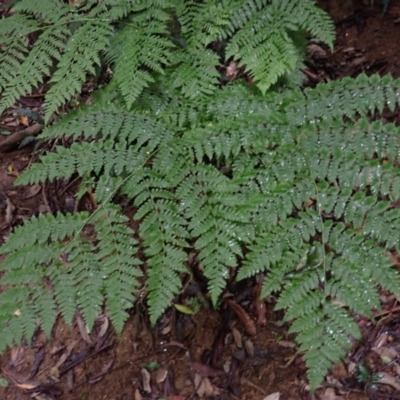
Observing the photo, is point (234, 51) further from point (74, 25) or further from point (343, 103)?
point (74, 25)

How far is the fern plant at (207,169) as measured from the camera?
2398mm

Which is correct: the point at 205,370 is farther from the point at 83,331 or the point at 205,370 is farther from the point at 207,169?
the point at 207,169

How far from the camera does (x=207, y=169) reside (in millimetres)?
2732

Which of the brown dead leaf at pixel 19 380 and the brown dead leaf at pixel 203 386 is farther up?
the brown dead leaf at pixel 203 386

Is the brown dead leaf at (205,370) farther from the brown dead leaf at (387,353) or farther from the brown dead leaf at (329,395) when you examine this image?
the brown dead leaf at (387,353)

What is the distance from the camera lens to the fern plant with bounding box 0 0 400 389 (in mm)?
2398

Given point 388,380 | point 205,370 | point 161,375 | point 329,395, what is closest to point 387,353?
point 388,380

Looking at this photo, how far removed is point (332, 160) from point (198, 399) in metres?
1.88

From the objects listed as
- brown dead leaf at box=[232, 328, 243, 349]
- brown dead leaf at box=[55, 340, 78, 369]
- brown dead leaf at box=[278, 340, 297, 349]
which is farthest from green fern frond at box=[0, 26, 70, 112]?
brown dead leaf at box=[278, 340, 297, 349]

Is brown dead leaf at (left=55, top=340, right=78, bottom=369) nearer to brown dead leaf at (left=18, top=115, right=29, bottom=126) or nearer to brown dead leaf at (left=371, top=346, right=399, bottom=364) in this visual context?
brown dead leaf at (left=371, top=346, right=399, bottom=364)

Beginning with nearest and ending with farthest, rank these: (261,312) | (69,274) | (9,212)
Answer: (69,274)
(261,312)
(9,212)

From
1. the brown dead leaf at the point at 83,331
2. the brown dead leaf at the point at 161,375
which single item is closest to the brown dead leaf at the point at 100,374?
the brown dead leaf at the point at 83,331

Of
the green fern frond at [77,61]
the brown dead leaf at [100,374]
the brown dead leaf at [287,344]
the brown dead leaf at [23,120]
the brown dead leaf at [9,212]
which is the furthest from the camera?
the brown dead leaf at [23,120]

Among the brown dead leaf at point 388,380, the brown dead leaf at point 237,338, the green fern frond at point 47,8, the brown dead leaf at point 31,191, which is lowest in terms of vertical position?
the brown dead leaf at point 237,338
